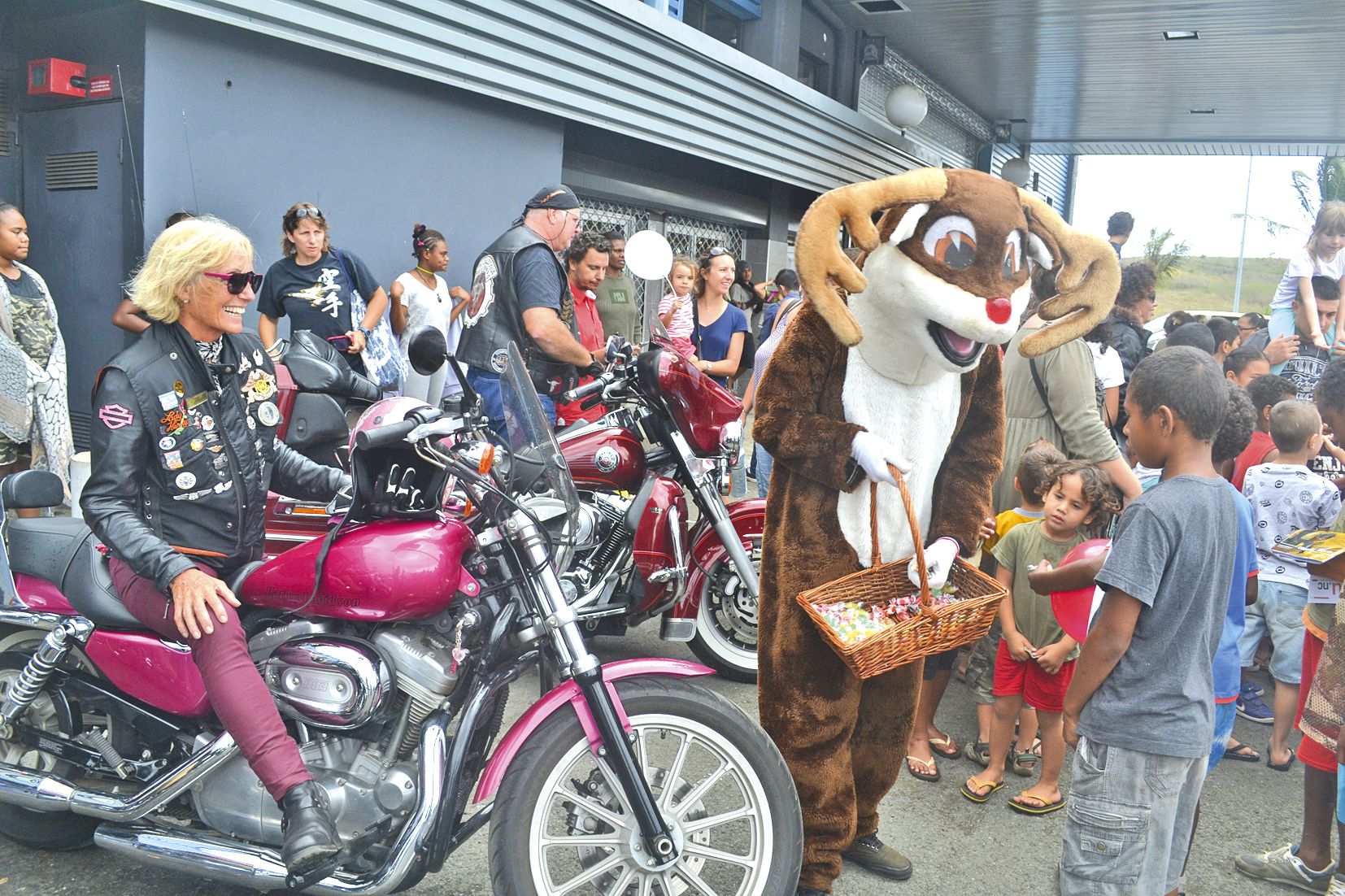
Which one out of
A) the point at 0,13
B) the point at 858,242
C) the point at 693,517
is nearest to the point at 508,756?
the point at 858,242

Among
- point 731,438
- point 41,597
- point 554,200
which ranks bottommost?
point 41,597

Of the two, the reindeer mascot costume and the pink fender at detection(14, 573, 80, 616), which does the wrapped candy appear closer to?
the reindeer mascot costume

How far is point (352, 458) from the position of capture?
2.43 m

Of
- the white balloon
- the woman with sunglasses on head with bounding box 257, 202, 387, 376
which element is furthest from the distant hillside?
the woman with sunglasses on head with bounding box 257, 202, 387, 376

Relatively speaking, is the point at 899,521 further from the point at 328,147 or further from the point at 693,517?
the point at 328,147

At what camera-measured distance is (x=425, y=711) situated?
248 centimetres

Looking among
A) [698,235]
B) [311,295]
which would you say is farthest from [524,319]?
[698,235]

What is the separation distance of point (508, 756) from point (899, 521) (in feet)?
4.10

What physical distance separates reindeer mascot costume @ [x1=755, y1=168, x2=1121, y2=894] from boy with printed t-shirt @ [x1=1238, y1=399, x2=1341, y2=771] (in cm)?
192

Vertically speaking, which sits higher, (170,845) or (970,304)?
(970,304)

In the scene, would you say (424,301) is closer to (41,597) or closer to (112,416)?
(41,597)

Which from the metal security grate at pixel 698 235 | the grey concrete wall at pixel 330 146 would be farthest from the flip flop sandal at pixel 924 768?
the metal security grate at pixel 698 235

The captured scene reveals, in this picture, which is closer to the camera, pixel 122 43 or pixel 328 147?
pixel 122 43

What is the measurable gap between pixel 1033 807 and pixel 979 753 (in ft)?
1.26
